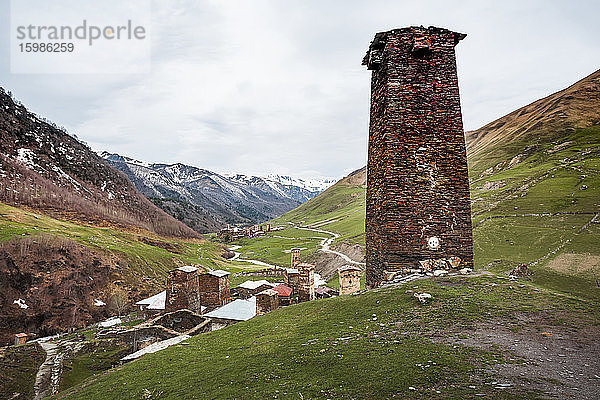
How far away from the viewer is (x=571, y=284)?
84.0 ft

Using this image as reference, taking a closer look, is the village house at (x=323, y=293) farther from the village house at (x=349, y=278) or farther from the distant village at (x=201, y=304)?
the village house at (x=349, y=278)

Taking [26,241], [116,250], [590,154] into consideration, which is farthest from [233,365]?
[590,154]

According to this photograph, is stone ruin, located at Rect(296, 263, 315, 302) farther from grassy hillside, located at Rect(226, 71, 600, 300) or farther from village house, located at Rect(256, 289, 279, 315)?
grassy hillside, located at Rect(226, 71, 600, 300)

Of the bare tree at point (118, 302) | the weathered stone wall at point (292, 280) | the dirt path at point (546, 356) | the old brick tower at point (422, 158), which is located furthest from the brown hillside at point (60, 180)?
the dirt path at point (546, 356)

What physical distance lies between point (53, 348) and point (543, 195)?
2469 inches

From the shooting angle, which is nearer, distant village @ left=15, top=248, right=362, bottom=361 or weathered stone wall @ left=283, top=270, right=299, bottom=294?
distant village @ left=15, top=248, right=362, bottom=361

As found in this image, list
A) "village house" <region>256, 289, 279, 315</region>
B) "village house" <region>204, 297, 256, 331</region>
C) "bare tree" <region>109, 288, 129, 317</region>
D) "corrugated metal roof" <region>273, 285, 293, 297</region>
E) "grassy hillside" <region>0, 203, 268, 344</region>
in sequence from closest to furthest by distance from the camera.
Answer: "village house" <region>204, 297, 256, 331</region> < "village house" <region>256, 289, 279, 315</region> < "corrugated metal roof" <region>273, 285, 293, 297</region> < "grassy hillside" <region>0, 203, 268, 344</region> < "bare tree" <region>109, 288, 129, 317</region>

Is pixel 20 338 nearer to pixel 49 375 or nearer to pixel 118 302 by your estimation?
pixel 118 302

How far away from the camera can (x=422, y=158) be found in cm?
1377

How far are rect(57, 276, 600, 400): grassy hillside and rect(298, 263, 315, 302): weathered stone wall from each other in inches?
417

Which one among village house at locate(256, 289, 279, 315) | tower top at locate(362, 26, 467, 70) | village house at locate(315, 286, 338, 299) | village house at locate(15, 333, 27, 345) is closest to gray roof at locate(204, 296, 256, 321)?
village house at locate(256, 289, 279, 315)

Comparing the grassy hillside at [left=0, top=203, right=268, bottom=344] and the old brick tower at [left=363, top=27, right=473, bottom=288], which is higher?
the old brick tower at [left=363, top=27, right=473, bottom=288]

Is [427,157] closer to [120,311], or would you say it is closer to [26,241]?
[120,311]

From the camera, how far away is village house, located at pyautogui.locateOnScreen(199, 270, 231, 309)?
24.3 metres
